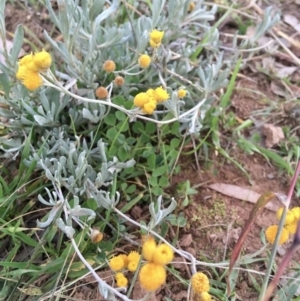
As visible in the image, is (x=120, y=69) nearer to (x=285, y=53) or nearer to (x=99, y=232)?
(x=99, y=232)

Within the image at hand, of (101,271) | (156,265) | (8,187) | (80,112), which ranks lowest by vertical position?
(101,271)

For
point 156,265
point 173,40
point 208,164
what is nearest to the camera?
point 156,265

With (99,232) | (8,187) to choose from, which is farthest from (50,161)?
(99,232)

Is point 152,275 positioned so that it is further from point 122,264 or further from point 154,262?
point 122,264

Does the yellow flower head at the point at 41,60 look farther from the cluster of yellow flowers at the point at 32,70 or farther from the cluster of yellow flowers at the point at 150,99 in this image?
the cluster of yellow flowers at the point at 150,99

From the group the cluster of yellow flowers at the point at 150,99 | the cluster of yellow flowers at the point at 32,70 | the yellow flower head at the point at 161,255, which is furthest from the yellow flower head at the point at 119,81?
the yellow flower head at the point at 161,255

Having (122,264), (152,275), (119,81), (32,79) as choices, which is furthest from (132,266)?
(119,81)
